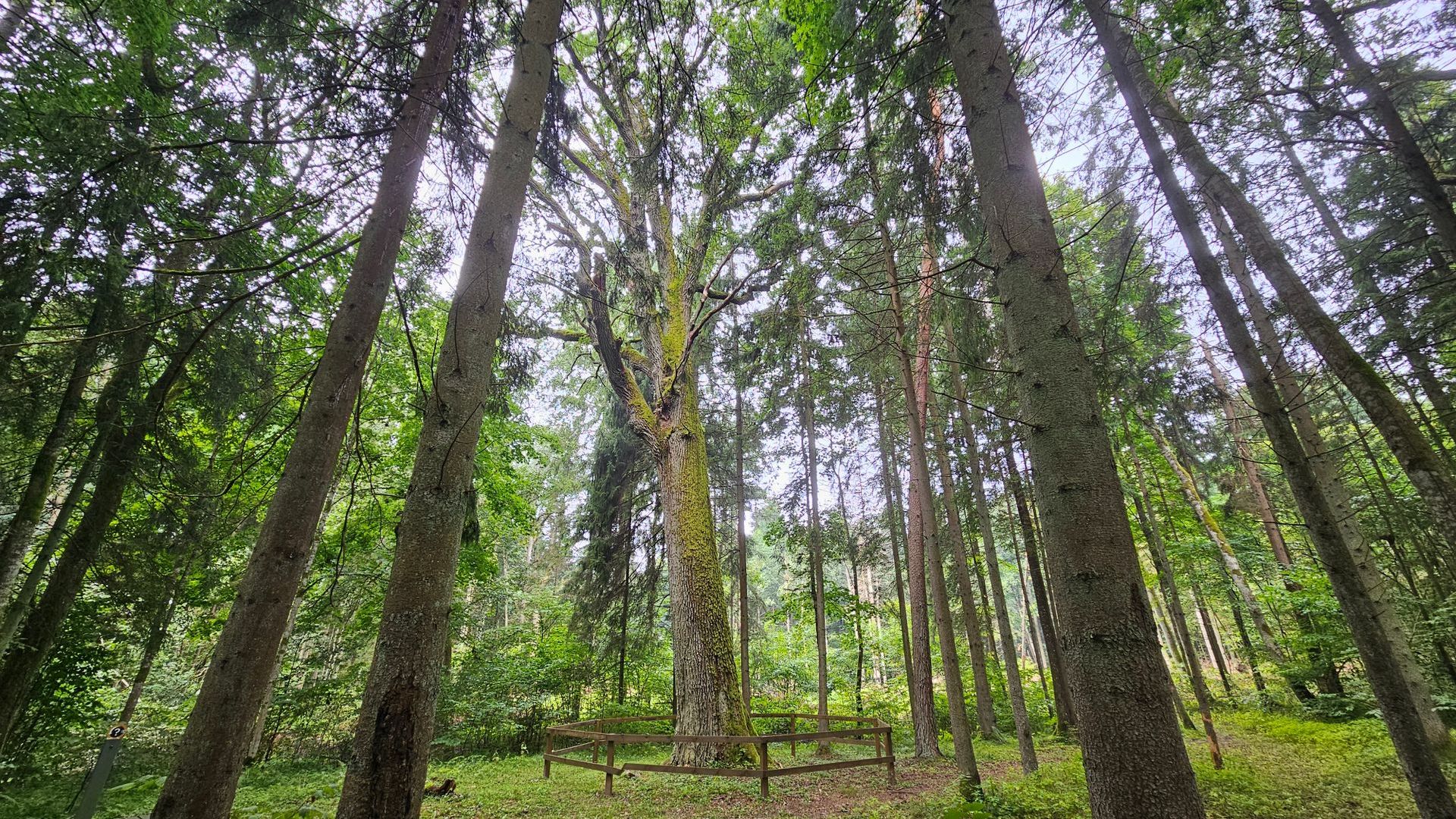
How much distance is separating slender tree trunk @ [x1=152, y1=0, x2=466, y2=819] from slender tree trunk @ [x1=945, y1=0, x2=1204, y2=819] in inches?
93.4

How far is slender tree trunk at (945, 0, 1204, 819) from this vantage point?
1.58 m

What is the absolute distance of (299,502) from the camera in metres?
2.23

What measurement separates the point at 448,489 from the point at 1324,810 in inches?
350

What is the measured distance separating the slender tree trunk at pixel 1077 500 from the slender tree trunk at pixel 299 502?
2.37 m

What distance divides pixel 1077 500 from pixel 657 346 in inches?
308

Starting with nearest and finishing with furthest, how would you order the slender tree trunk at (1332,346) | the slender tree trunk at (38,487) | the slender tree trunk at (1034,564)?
the slender tree trunk at (1332,346) → the slender tree trunk at (38,487) → the slender tree trunk at (1034,564)

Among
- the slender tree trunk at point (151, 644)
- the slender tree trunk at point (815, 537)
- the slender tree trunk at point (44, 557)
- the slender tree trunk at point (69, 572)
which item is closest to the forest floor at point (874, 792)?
the slender tree trunk at point (151, 644)

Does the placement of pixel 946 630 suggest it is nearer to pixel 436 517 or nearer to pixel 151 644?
pixel 436 517

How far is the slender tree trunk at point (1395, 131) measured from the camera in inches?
196

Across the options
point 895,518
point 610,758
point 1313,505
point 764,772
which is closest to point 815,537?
point 895,518

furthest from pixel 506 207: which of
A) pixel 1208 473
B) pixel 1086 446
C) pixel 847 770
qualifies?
pixel 1208 473

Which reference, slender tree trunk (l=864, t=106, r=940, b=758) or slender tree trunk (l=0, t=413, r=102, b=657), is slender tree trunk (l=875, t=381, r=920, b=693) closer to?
slender tree trunk (l=864, t=106, r=940, b=758)

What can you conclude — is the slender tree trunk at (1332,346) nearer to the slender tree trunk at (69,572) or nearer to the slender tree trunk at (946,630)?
the slender tree trunk at (946,630)

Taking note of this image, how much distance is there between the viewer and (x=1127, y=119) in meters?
5.01
